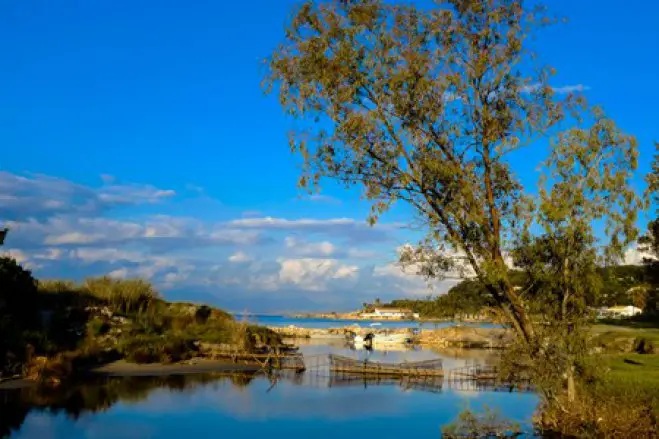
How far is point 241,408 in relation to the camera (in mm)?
29234

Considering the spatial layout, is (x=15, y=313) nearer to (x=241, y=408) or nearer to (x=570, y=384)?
(x=241, y=408)

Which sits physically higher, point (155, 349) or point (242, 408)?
point (155, 349)

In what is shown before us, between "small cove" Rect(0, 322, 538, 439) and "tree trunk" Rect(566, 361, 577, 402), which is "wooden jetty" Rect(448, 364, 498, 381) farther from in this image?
"tree trunk" Rect(566, 361, 577, 402)

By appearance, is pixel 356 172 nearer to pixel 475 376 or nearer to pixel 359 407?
pixel 359 407

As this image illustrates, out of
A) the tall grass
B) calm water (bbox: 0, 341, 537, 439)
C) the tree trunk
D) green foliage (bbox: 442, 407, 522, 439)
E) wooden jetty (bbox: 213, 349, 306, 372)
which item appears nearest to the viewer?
the tree trunk

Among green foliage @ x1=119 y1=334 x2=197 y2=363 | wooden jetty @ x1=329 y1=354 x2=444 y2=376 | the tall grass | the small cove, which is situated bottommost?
the small cove

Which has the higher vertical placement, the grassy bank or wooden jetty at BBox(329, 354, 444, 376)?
the grassy bank

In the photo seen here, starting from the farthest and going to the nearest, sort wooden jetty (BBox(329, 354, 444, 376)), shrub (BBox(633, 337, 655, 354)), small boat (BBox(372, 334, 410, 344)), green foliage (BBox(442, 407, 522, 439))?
small boat (BBox(372, 334, 410, 344)) → wooden jetty (BBox(329, 354, 444, 376)) → shrub (BBox(633, 337, 655, 354)) → green foliage (BBox(442, 407, 522, 439))

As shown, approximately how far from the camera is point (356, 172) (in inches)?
841

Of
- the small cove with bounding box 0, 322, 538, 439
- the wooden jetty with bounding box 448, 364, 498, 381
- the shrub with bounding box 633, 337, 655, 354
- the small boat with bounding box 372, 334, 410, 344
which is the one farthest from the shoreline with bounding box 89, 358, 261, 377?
the small boat with bounding box 372, 334, 410, 344

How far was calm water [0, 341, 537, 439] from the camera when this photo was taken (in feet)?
78.8

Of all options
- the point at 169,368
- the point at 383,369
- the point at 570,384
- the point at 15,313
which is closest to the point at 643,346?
the point at 383,369

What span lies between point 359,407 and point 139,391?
10.8 meters

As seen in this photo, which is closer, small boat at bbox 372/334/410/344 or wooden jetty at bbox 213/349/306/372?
wooden jetty at bbox 213/349/306/372
